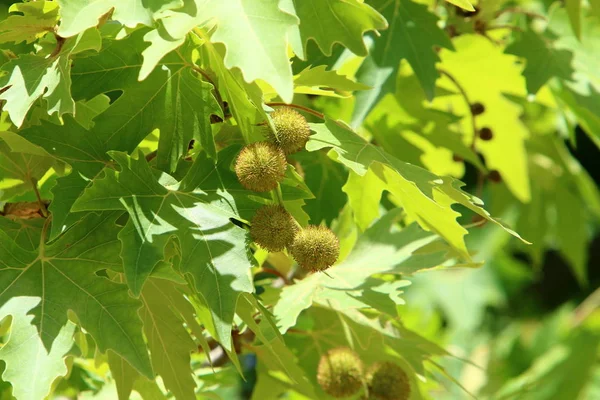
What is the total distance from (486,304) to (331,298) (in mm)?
4119

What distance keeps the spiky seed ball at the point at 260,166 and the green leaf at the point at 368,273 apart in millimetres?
257

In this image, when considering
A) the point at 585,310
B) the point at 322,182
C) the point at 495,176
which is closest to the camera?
the point at 322,182

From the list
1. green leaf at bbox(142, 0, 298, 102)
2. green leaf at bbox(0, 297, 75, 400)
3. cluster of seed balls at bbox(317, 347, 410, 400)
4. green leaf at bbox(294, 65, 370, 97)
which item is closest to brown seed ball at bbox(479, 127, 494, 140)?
cluster of seed balls at bbox(317, 347, 410, 400)

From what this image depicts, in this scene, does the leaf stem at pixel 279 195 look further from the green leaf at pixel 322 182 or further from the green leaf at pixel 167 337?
the green leaf at pixel 322 182

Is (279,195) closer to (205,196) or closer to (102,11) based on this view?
(205,196)

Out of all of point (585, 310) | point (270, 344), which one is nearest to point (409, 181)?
point (270, 344)

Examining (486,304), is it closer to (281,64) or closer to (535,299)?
(535,299)

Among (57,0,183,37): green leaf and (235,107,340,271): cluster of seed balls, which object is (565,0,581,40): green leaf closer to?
(235,107,340,271): cluster of seed balls

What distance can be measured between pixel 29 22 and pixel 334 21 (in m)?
0.38

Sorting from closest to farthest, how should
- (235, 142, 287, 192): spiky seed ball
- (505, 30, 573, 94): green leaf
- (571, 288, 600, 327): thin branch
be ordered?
(235, 142, 287, 192): spiky seed ball
(505, 30, 573, 94): green leaf
(571, 288, 600, 327): thin branch

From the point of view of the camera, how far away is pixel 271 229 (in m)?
1.01

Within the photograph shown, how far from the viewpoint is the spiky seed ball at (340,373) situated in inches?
53.1

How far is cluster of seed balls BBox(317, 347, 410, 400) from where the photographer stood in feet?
4.42

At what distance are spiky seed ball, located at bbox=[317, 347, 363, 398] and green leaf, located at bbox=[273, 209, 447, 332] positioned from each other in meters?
0.10
